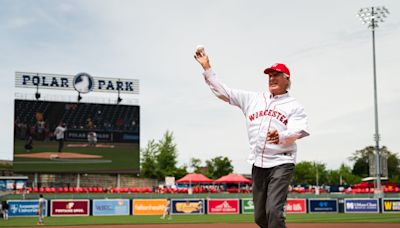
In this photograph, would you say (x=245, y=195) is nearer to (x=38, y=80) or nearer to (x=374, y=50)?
(x=374, y=50)

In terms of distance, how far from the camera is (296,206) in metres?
41.3

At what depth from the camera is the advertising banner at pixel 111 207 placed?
3862 cm

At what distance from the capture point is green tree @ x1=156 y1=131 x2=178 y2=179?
227ft

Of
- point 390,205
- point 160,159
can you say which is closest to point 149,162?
point 160,159

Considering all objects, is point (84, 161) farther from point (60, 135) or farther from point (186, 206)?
point (186, 206)

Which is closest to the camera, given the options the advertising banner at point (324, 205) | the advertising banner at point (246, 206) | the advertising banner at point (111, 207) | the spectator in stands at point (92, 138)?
the advertising banner at point (111, 207)

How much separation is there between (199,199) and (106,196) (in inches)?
277

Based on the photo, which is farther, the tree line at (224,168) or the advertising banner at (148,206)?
the tree line at (224,168)

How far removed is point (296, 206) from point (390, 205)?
682 centimetres

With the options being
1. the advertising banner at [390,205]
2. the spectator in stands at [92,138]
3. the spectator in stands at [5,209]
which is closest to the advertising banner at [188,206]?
the spectator in stands at [5,209]

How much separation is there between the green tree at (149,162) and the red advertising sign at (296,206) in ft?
101

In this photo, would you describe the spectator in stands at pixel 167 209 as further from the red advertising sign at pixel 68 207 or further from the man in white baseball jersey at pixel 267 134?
the man in white baseball jersey at pixel 267 134

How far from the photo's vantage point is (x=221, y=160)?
96.4 m

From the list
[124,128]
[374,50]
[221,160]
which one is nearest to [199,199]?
[124,128]
